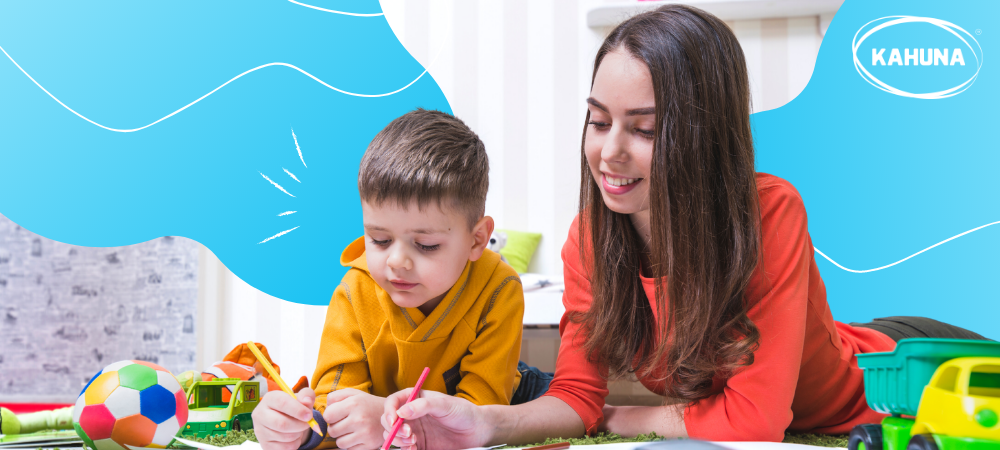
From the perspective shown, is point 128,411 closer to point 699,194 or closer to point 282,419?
point 282,419

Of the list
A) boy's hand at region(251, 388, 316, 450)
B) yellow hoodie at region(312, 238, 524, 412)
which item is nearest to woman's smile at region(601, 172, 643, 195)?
yellow hoodie at region(312, 238, 524, 412)

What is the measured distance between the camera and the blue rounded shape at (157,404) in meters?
0.87

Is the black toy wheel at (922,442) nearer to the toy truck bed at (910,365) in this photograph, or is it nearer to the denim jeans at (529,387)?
the toy truck bed at (910,365)

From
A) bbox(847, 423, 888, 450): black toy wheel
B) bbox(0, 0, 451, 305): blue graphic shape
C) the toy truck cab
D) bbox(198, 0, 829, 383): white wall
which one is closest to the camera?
the toy truck cab

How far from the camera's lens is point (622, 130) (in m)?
0.90

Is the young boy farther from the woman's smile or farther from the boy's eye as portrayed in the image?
the woman's smile

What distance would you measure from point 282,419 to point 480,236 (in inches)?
16.9

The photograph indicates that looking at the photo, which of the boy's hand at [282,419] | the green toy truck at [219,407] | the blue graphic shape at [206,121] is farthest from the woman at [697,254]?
the blue graphic shape at [206,121]

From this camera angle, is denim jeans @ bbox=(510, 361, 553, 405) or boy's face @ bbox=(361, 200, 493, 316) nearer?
boy's face @ bbox=(361, 200, 493, 316)

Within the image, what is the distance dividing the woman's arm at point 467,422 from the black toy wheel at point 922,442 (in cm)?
48

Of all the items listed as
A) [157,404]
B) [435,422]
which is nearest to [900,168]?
[435,422]

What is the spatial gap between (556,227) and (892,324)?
1.18 meters

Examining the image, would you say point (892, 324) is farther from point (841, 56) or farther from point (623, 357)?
point (841, 56)

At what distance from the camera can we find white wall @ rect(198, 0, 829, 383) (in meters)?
2.34
